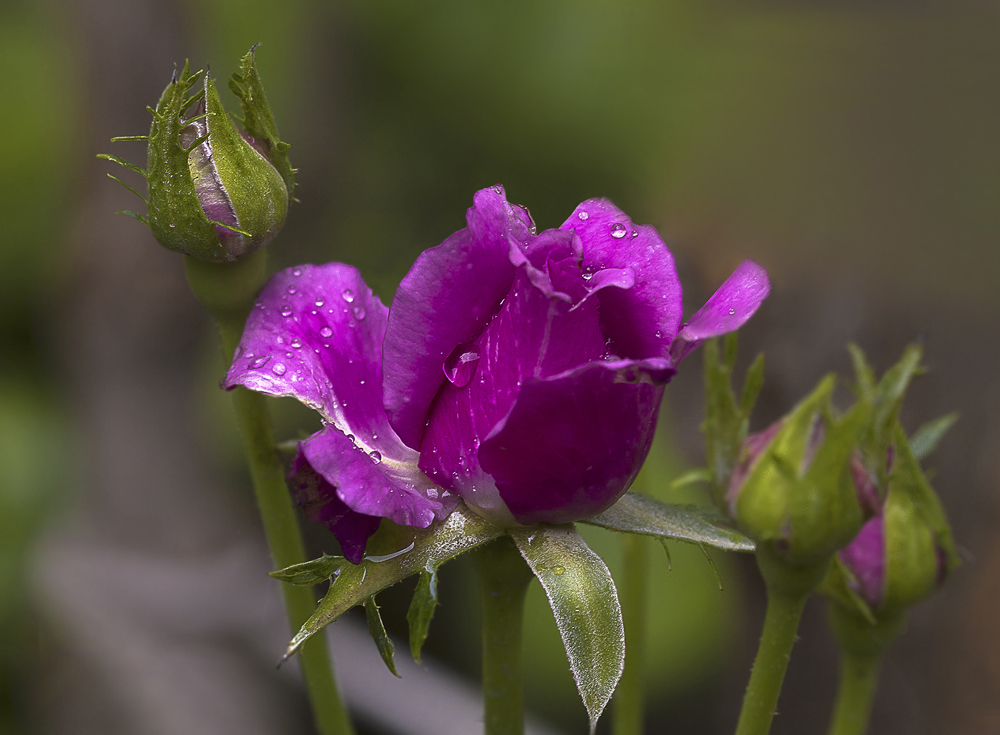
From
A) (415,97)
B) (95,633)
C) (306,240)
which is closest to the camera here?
(95,633)

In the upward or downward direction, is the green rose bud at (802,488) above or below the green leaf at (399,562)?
above

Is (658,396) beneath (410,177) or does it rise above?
above

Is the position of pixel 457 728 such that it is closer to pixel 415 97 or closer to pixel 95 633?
pixel 95 633

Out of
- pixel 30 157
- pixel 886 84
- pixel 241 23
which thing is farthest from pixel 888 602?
pixel 30 157

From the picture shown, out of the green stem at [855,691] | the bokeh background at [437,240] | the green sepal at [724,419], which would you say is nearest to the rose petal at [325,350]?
the green sepal at [724,419]

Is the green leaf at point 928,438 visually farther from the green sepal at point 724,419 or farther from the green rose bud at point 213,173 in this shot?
the green rose bud at point 213,173

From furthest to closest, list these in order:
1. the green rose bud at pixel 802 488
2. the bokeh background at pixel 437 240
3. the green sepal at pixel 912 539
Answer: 1. the bokeh background at pixel 437 240
2. the green sepal at pixel 912 539
3. the green rose bud at pixel 802 488

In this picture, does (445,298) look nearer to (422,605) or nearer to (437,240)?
(422,605)
